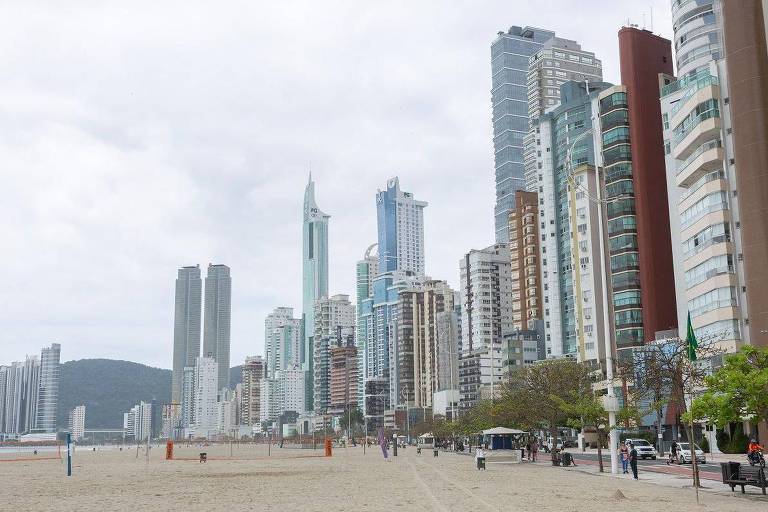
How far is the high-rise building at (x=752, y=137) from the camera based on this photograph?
69.8 metres

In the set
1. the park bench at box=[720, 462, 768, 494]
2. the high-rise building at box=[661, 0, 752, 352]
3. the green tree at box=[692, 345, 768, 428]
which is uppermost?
the high-rise building at box=[661, 0, 752, 352]

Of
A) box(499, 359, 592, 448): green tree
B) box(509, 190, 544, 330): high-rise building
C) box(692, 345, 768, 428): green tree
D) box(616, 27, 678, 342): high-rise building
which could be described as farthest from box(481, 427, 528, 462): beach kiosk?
box(509, 190, 544, 330): high-rise building

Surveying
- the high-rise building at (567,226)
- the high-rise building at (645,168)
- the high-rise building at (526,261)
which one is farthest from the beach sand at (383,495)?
the high-rise building at (526,261)

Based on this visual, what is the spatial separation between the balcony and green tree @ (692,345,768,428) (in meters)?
50.3

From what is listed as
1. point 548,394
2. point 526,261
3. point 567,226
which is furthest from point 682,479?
point 526,261

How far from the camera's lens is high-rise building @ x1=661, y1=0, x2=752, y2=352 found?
73.5m

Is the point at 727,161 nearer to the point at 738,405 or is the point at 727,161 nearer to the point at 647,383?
the point at 647,383

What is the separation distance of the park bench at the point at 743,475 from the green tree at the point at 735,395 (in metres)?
1.83

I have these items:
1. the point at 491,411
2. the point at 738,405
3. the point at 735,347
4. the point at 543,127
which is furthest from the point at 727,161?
the point at 543,127

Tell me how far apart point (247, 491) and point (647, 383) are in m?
39.4

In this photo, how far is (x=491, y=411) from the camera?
99188 mm

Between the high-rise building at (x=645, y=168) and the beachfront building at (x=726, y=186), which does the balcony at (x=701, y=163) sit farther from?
the high-rise building at (x=645, y=168)

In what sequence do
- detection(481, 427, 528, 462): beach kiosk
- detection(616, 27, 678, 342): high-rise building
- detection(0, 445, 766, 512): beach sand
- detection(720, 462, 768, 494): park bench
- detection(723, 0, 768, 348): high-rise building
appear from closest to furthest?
detection(0, 445, 766, 512): beach sand < detection(720, 462, 768, 494): park bench < detection(481, 427, 528, 462): beach kiosk < detection(723, 0, 768, 348): high-rise building < detection(616, 27, 678, 342): high-rise building

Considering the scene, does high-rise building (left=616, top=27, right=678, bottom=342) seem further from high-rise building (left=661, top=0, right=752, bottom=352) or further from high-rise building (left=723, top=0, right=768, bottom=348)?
high-rise building (left=723, top=0, right=768, bottom=348)
